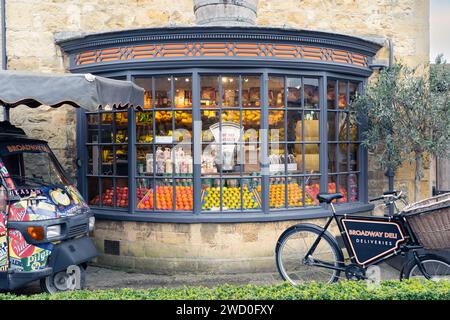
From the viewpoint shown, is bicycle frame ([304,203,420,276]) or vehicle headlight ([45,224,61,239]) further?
vehicle headlight ([45,224,61,239])

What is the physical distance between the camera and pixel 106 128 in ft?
28.4

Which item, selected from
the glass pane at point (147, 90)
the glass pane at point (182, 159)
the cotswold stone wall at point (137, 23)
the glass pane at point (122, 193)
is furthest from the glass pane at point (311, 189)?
the glass pane at point (122, 193)

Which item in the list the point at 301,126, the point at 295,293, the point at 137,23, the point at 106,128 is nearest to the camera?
the point at 295,293

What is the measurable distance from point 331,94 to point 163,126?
2.99 metres

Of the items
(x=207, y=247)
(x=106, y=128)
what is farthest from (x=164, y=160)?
(x=207, y=247)

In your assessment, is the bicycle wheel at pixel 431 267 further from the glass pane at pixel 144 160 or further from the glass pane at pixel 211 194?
the glass pane at pixel 144 160

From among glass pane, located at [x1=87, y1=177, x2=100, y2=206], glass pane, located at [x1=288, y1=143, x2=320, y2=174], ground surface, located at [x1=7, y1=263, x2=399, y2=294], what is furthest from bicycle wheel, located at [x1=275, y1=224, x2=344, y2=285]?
glass pane, located at [x1=87, y1=177, x2=100, y2=206]

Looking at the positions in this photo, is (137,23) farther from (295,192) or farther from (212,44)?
(295,192)

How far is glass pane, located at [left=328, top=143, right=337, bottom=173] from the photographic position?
8727 mm

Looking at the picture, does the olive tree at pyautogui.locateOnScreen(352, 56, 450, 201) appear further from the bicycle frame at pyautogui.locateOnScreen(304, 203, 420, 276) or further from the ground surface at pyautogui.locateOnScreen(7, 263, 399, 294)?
the bicycle frame at pyautogui.locateOnScreen(304, 203, 420, 276)

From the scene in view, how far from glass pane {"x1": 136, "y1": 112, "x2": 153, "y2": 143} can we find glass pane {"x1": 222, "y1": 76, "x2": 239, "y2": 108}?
1261 mm

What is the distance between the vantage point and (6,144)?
6.62m

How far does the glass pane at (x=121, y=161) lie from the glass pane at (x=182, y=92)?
1.23 metres

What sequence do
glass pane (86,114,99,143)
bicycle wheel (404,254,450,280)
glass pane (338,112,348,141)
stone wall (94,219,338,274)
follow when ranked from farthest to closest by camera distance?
glass pane (338,112,348,141) < glass pane (86,114,99,143) < stone wall (94,219,338,274) < bicycle wheel (404,254,450,280)
